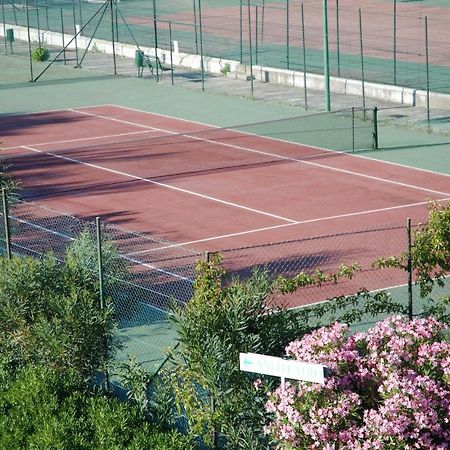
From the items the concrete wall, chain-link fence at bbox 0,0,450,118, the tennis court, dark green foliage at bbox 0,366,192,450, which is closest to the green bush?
chain-link fence at bbox 0,0,450,118

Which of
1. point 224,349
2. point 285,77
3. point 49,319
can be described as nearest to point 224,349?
point 224,349

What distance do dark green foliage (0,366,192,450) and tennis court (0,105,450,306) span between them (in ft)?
21.6

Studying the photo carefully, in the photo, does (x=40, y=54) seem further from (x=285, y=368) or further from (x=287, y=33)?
(x=285, y=368)

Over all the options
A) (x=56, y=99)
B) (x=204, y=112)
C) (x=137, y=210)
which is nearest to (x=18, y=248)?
(x=137, y=210)

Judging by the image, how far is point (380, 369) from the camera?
11875 millimetres

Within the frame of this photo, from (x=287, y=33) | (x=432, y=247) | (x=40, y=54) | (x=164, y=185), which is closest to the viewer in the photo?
(x=432, y=247)

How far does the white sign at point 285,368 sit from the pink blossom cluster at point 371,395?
23cm

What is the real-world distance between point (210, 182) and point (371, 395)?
17.5 meters

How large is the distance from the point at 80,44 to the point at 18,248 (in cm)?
3251

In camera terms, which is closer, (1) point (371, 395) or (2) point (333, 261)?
(1) point (371, 395)

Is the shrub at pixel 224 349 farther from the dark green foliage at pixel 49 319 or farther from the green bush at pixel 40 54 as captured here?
the green bush at pixel 40 54

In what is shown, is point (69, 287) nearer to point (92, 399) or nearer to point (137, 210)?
point (92, 399)

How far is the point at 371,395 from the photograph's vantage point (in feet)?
39.2

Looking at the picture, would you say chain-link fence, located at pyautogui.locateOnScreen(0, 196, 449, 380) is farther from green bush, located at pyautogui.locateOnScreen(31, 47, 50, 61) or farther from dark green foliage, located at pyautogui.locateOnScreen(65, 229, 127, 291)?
green bush, located at pyautogui.locateOnScreen(31, 47, 50, 61)
